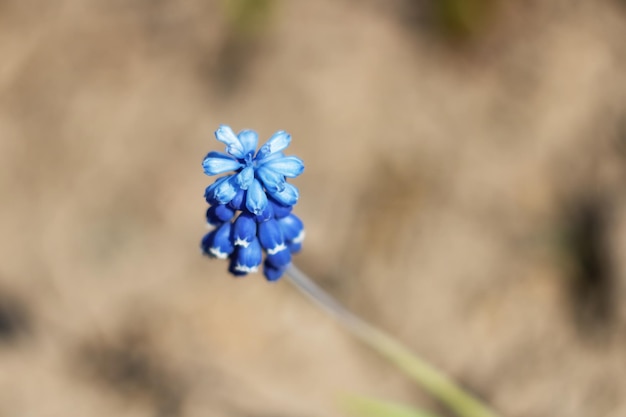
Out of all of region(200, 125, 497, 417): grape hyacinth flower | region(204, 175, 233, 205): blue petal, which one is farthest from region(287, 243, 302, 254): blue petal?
region(204, 175, 233, 205): blue petal

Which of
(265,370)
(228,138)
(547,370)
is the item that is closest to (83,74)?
(265,370)

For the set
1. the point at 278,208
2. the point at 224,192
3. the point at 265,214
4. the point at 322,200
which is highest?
the point at 322,200

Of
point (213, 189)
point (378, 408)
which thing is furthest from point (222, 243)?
point (378, 408)

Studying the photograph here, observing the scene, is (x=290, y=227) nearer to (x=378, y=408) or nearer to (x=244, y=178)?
(x=244, y=178)

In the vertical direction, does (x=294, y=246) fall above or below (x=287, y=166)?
above

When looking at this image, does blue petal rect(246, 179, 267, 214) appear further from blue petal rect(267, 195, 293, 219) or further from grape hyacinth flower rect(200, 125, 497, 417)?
blue petal rect(267, 195, 293, 219)

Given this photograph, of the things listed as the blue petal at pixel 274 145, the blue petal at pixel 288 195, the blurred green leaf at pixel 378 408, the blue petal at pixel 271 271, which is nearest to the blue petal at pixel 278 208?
the blue petal at pixel 288 195

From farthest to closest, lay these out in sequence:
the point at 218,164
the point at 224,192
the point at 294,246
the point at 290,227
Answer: the point at 294,246 < the point at 290,227 < the point at 218,164 < the point at 224,192
